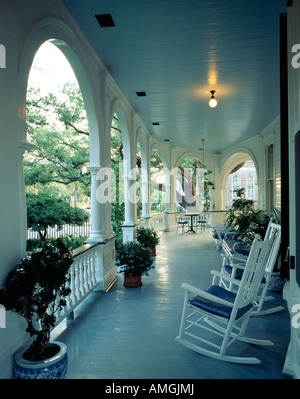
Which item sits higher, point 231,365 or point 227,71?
point 227,71

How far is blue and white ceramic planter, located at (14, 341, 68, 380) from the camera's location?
2.07m

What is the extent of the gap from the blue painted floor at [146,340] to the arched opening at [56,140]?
486 centimetres

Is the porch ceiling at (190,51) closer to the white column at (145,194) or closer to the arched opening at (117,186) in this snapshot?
the arched opening at (117,186)

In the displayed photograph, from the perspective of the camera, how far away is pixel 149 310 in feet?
13.1

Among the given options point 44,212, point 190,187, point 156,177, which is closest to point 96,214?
point 44,212

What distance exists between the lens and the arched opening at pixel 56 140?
9.41m

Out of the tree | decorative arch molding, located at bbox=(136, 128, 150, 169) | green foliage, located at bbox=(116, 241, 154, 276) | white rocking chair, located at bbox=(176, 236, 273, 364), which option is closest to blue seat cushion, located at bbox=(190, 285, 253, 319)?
white rocking chair, located at bbox=(176, 236, 273, 364)

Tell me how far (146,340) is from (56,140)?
825cm

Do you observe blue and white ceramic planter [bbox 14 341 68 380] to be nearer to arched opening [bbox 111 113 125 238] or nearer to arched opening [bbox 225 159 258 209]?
arched opening [bbox 111 113 125 238]

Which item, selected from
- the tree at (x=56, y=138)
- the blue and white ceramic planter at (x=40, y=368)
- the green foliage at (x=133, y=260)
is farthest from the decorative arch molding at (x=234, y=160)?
the blue and white ceramic planter at (x=40, y=368)

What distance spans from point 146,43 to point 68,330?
3544 mm

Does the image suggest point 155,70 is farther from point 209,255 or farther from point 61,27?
point 209,255

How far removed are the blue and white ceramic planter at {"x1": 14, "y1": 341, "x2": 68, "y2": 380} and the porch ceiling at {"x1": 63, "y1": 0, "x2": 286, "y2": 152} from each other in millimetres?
3211

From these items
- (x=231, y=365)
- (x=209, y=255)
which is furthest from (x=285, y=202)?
(x=209, y=255)
